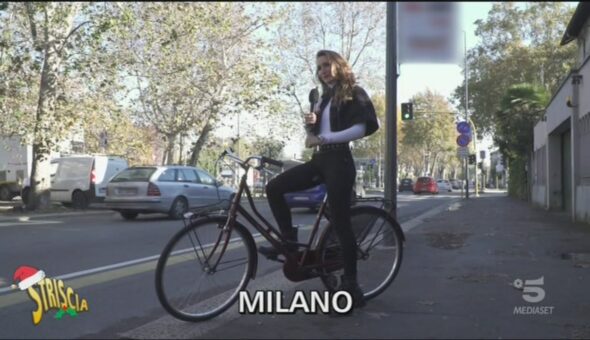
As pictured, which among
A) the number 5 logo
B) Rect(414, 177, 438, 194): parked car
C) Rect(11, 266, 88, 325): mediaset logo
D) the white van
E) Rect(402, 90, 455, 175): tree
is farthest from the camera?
Rect(402, 90, 455, 175): tree

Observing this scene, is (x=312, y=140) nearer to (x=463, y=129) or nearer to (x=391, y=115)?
(x=391, y=115)

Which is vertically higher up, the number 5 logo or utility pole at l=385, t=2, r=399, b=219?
utility pole at l=385, t=2, r=399, b=219

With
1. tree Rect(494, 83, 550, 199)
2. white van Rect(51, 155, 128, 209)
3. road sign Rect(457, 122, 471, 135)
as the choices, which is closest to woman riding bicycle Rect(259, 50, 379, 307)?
white van Rect(51, 155, 128, 209)

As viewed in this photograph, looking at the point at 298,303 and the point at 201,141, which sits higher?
the point at 201,141

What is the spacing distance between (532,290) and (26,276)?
5.24 meters

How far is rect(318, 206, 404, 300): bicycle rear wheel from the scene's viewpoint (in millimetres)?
5250

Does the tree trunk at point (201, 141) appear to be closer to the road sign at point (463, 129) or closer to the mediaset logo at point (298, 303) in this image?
the road sign at point (463, 129)

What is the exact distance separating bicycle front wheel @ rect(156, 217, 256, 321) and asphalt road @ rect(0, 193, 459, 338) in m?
0.44

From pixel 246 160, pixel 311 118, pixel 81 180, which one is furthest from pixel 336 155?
pixel 81 180

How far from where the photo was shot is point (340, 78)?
15.9ft

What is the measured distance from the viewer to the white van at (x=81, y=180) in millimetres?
22375

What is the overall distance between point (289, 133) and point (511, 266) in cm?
2979

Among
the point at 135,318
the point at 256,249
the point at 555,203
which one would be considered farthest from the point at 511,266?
the point at 555,203

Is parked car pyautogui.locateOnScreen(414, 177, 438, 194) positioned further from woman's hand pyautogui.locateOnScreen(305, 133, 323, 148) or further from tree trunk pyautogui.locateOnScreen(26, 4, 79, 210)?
woman's hand pyautogui.locateOnScreen(305, 133, 323, 148)
